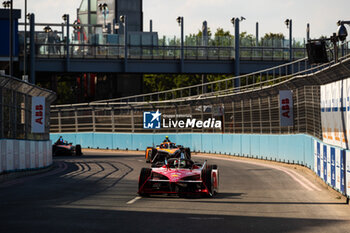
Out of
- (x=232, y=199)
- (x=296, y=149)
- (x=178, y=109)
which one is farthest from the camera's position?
(x=178, y=109)

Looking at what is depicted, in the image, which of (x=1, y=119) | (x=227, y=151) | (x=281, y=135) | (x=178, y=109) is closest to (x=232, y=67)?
(x=178, y=109)

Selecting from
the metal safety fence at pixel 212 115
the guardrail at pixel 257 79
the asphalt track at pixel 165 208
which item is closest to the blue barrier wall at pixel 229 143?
the metal safety fence at pixel 212 115

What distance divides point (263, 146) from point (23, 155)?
46.9ft

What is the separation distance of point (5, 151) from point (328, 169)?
10354 mm

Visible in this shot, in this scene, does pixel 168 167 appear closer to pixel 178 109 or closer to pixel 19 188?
pixel 19 188

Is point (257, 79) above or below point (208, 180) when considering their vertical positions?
above

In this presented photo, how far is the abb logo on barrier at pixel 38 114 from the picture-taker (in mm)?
27984

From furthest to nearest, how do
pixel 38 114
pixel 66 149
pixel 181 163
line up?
1. pixel 66 149
2. pixel 38 114
3. pixel 181 163

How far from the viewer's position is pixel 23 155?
25438 mm

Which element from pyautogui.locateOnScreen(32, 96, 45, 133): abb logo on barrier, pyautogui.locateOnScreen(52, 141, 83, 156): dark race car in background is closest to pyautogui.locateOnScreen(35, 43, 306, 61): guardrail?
pyautogui.locateOnScreen(52, 141, 83, 156): dark race car in background

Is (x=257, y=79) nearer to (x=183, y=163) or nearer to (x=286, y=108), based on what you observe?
(x=286, y=108)

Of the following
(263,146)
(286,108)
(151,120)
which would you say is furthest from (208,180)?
(151,120)

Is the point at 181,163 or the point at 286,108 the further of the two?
the point at 286,108

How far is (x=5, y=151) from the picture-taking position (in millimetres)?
22984
